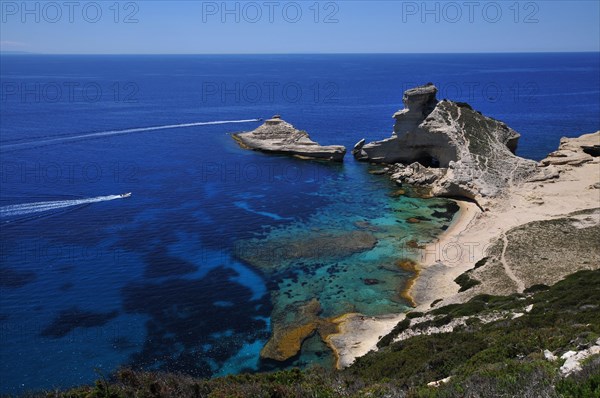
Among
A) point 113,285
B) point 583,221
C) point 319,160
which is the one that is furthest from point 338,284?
point 319,160

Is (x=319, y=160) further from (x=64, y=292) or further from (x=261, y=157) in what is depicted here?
(x=64, y=292)

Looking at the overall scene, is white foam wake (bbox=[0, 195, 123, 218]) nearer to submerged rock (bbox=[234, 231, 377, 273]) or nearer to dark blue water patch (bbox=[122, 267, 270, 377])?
submerged rock (bbox=[234, 231, 377, 273])

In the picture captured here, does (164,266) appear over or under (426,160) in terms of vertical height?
under

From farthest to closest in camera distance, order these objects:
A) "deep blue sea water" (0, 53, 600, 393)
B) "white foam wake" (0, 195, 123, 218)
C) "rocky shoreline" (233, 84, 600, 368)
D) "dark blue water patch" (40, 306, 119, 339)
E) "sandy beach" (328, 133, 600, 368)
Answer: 1. "white foam wake" (0, 195, 123, 218)
2. "rocky shoreline" (233, 84, 600, 368)
3. "sandy beach" (328, 133, 600, 368)
4. "dark blue water patch" (40, 306, 119, 339)
5. "deep blue sea water" (0, 53, 600, 393)

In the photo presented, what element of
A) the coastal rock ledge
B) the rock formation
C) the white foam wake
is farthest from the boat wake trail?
the rock formation

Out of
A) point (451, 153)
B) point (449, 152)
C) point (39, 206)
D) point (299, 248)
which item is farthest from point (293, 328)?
point (449, 152)

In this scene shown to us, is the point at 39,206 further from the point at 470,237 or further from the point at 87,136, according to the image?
the point at 470,237

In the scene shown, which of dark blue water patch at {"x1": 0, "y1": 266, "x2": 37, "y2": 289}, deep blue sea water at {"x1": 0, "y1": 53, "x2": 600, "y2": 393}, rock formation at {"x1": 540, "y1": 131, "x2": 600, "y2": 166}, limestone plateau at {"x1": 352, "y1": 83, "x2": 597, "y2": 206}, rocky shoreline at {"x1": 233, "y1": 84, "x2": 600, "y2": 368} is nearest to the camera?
deep blue sea water at {"x1": 0, "y1": 53, "x2": 600, "y2": 393}
